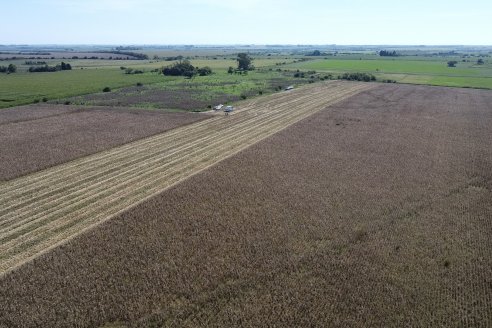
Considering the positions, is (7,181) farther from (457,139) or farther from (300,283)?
(457,139)

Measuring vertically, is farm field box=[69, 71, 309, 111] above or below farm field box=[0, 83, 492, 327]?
above

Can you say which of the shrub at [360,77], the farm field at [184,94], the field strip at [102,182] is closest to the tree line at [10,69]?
the farm field at [184,94]

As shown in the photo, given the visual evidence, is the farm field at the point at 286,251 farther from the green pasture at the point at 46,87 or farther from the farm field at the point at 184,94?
the green pasture at the point at 46,87

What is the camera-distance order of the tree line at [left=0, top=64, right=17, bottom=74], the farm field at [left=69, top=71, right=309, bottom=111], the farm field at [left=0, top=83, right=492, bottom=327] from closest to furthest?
the farm field at [left=0, top=83, right=492, bottom=327] → the farm field at [left=69, top=71, right=309, bottom=111] → the tree line at [left=0, top=64, right=17, bottom=74]

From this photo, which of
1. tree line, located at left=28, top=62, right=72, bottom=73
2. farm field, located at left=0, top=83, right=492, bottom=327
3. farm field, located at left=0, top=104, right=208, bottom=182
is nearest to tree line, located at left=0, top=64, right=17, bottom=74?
tree line, located at left=28, top=62, right=72, bottom=73

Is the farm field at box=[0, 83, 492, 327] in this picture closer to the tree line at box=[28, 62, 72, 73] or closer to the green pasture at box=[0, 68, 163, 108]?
the green pasture at box=[0, 68, 163, 108]

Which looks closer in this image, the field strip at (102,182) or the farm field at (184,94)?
the field strip at (102,182)

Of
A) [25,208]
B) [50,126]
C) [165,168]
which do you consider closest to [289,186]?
[165,168]
